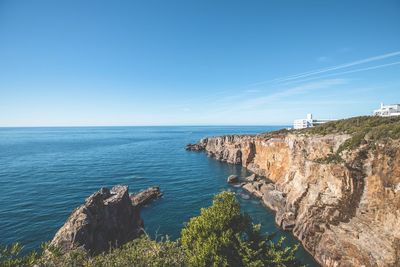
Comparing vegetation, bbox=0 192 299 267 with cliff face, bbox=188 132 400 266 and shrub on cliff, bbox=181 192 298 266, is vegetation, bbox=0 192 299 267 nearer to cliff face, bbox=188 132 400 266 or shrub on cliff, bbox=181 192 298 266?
shrub on cliff, bbox=181 192 298 266

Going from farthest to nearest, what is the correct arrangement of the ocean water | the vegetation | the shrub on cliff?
the ocean water < the shrub on cliff < the vegetation

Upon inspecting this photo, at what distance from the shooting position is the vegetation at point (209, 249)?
14.1 m

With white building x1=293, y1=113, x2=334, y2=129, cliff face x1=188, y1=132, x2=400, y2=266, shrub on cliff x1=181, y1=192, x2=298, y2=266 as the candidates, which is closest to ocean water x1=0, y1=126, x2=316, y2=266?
cliff face x1=188, y1=132, x2=400, y2=266

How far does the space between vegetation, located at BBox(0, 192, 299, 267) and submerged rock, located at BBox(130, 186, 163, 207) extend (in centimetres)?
2528

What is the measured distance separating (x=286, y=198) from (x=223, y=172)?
2967 centimetres

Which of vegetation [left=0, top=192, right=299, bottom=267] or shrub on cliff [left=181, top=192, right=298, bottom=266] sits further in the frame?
shrub on cliff [left=181, top=192, right=298, bottom=266]

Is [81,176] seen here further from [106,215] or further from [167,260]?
[167,260]

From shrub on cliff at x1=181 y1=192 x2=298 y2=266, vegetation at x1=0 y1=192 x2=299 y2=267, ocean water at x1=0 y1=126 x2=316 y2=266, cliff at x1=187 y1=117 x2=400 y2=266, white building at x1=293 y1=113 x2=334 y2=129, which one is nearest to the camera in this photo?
vegetation at x1=0 y1=192 x2=299 y2=267

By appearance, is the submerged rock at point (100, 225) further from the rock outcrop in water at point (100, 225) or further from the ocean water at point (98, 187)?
the ocean water at point (98, 187)

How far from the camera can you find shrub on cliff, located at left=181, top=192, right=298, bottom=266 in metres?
16.8

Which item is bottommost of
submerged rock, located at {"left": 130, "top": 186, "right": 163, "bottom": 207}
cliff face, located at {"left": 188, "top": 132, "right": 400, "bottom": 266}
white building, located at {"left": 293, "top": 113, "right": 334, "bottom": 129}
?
submerged rock, located at {"left": 130, "top": 186, "right": 163, "bottom": 207}

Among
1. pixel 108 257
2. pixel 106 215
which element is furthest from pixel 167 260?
pixel 106 215

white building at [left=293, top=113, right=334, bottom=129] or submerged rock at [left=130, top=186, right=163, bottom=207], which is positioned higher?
white building at [left=293, top=113, right=334, bottom=129]

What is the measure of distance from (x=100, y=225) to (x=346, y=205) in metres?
32.2
